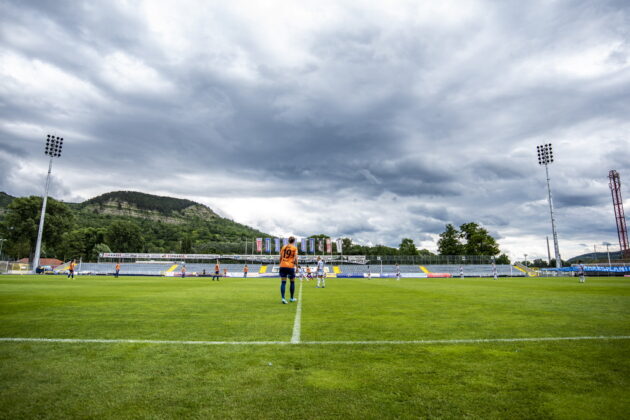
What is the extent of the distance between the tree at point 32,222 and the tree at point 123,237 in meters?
31.3

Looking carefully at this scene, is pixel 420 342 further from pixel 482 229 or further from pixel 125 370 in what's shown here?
pixel 482 229

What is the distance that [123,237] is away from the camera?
101562mm

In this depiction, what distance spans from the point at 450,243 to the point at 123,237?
101 metres

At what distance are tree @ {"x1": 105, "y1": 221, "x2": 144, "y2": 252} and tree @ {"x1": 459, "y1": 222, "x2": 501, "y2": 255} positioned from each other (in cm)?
10032

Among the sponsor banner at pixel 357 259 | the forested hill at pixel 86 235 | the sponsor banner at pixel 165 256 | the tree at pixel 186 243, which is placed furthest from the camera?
the tree at pixel 186 243

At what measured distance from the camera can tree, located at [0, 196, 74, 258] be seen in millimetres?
63188

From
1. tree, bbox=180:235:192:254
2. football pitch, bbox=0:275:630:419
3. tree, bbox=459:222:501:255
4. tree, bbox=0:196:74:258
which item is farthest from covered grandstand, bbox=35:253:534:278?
tree, bbox=180:235:192:254

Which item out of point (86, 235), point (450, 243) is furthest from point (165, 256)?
point (450, 243)

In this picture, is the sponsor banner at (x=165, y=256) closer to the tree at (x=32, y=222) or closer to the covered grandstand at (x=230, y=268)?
the covered grandstand at (x=230, y=268)

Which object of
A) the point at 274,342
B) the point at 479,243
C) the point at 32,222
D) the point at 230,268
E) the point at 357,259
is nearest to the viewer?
the point at 274,342

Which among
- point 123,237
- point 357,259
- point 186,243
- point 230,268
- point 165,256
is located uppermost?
point 123,237

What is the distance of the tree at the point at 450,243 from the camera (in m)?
99.5

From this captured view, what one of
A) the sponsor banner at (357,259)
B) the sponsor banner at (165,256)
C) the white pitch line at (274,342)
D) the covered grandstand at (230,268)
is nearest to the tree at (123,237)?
the covered grandstand at (230,268)

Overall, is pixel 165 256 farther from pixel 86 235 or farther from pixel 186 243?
pixel 186 243
